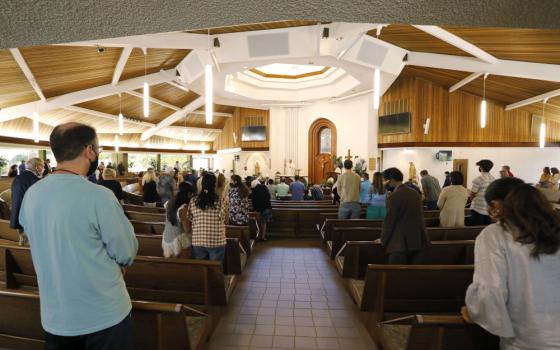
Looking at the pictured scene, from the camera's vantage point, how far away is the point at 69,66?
7723mm

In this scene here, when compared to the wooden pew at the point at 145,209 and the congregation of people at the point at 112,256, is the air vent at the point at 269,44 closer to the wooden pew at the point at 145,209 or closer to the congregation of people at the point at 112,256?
the wooden pew at the point at 145,209

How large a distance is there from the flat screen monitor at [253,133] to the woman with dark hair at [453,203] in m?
14.5

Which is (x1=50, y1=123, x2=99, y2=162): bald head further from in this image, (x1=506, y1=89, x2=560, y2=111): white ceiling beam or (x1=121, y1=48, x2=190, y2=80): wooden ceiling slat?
(x1=506, y1=89, x2=560, y2=111): white ceiling beam

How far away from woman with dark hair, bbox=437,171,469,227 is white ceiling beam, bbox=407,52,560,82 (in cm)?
520

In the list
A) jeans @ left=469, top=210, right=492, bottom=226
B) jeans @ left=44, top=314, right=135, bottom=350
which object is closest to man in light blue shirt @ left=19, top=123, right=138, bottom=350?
jeans @ left=44, top=314, right=135, bottom=350

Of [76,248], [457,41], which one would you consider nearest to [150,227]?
[76,248]

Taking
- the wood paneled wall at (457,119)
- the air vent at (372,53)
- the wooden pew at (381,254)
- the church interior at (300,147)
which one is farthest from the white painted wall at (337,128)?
the wooden pew at (381,254)

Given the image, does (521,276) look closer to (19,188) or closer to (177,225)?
(177,225)

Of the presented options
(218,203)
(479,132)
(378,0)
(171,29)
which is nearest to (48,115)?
(218,203)

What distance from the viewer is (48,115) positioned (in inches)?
482

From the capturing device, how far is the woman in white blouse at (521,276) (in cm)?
126

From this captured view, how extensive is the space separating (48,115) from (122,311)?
14133 millimetres

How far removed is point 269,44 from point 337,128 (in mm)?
8453

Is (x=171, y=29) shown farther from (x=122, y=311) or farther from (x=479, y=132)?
(x=479, y=132)
